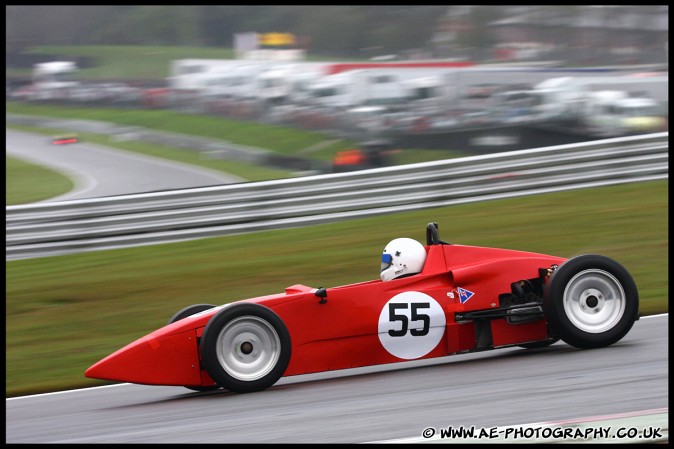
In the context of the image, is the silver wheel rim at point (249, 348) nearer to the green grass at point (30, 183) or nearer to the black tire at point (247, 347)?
the black tire at point (247, 347)

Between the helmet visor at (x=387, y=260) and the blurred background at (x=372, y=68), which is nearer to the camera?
the helmet visor at (x=387, y=260)

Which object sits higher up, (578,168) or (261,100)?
(261,100)

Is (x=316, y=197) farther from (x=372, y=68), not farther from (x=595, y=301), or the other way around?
(x=372, y=68)

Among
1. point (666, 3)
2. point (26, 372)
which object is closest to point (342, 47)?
point (666, 3)

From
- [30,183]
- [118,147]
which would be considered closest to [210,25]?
[118,147]

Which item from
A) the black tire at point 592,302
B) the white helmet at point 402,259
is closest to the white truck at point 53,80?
the white helmet at point 402,259

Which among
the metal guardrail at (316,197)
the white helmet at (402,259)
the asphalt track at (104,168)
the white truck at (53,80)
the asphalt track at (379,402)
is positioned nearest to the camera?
the asphalt track at (379,402)

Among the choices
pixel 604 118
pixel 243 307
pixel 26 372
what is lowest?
pixel 26 372

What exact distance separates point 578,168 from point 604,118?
398cm

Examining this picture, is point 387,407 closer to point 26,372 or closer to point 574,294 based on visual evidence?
point 574,294

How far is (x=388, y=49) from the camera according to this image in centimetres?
2333

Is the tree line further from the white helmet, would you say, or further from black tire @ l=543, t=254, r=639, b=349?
black tire @ l=543, t=254, r=639, b=349

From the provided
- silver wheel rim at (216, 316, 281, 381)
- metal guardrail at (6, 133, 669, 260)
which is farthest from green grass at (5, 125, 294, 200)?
silver wheel rim at (216, 316, 281, 381)

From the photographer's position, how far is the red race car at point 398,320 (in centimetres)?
678
